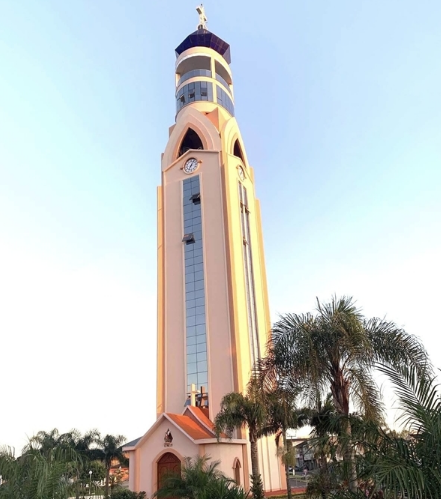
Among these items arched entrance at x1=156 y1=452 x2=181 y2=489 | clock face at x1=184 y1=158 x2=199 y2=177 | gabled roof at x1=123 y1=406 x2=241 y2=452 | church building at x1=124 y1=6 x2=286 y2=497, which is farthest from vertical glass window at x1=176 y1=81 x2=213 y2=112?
arched entrance at x1=156 y1=452 x2=181 y2=489

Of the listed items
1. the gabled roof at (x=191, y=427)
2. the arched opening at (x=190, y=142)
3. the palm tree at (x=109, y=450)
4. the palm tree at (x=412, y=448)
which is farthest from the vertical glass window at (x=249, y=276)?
the palm tree at (x=412, y=448)

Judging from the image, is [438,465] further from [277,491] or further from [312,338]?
[277,491]

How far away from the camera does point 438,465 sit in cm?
702

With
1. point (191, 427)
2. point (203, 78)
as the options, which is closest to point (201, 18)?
point (203, 78)

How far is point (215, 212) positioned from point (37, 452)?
3271cm

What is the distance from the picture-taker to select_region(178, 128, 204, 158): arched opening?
157 ft

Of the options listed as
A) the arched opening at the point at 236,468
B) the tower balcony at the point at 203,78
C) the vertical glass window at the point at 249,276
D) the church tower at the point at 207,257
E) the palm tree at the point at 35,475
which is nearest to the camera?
the palm tree at the point at 35,475

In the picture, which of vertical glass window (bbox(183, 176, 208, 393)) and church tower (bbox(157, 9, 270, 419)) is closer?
church tower (bbox(157, 9, 270, 419))

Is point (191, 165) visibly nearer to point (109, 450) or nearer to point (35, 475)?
point (109, 450)

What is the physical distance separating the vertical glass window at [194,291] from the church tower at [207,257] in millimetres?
84

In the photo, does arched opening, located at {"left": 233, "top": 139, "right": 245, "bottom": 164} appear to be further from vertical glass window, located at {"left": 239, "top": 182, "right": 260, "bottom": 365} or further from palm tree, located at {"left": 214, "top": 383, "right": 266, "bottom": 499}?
palm tree, located at {"left": 214, "top": 383, "right": 266, "bottom": 499}

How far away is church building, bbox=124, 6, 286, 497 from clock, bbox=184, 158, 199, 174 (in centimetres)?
11

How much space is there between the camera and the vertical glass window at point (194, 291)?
121 feet

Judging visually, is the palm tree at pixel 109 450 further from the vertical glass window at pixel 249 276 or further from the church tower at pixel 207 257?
the vertical glass window at pixel 249 276
